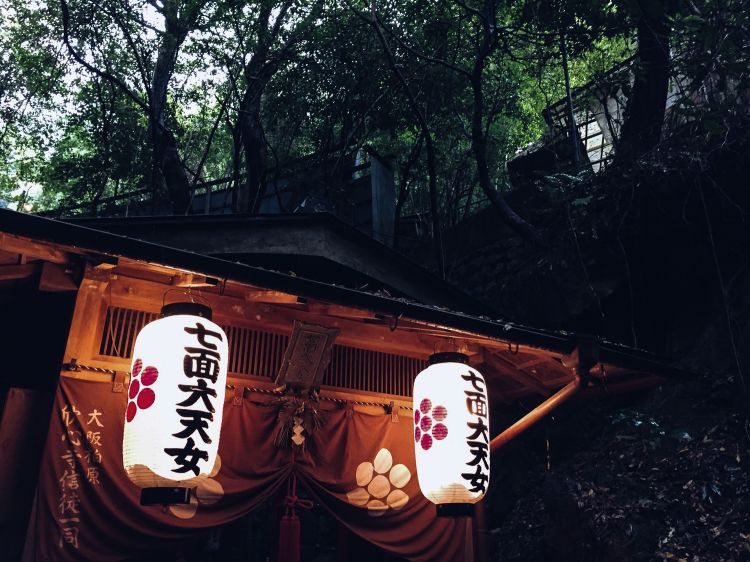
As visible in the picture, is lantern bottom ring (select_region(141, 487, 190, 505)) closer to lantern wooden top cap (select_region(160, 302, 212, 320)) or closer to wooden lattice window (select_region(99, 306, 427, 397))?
lantern wooden top cap (select_region(160, 302, 212, 320))

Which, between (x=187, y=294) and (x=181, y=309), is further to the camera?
(x=187, y=294)

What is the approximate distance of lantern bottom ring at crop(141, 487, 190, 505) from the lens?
4090 millimetres

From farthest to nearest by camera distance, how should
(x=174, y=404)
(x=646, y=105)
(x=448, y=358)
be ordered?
(x=646, y=105)
(x=448, y=358)
(x=174, y=404)

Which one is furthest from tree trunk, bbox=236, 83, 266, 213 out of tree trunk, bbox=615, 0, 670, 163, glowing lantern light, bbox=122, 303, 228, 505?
glowing lantern light, bbox=122, 303, 228, 505

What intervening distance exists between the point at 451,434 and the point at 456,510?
66 cm

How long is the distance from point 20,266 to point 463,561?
5.27 metres

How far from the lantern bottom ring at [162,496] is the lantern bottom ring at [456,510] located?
231 cm

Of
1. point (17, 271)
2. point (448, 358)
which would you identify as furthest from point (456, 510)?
point (17, 271)

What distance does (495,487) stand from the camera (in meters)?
11.3

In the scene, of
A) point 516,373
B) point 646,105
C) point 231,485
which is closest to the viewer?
point 231,485

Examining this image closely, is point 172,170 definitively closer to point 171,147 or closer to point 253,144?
point 171,147

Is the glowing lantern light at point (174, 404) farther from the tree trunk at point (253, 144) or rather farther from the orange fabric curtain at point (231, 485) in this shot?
the tree trunk at point (253, 144)

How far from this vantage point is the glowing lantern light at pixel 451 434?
17.4ft

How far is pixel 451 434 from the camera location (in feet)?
17.9
